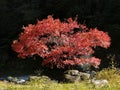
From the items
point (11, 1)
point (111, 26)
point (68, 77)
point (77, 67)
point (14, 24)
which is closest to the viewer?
point (68, 77)

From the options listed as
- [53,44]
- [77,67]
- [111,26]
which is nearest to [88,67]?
[77,67]

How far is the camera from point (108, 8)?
26.0 metres

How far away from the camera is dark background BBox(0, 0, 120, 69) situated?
2462cm

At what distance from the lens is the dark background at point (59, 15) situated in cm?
2462

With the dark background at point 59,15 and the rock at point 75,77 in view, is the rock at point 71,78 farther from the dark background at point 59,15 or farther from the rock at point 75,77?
the dark background at point 59,15

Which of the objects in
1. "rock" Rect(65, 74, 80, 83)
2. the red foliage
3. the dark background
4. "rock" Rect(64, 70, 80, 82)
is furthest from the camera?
the dark background

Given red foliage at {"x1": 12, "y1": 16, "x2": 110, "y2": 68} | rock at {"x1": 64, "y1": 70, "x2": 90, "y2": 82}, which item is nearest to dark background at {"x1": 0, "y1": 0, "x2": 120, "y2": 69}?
red foliage at {"x1": 12, "y1": 16, "x2": 110, "y2": 68}

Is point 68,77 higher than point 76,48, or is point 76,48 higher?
point 76,48

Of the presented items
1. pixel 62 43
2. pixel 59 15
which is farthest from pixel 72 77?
pixel 59 15

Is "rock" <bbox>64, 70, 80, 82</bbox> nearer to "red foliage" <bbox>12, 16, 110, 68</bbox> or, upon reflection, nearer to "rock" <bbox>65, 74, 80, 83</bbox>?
"rock" <bbox>65, 74, 80, 83</bbox>

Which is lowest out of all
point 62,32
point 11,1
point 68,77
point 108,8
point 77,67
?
point 68,77

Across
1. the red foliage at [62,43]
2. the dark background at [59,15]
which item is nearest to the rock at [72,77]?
the red foliage at [62,43]

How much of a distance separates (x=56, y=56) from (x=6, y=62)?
10043 millimetres

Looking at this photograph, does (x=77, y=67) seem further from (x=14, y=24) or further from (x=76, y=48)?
(x=14, y=24)
